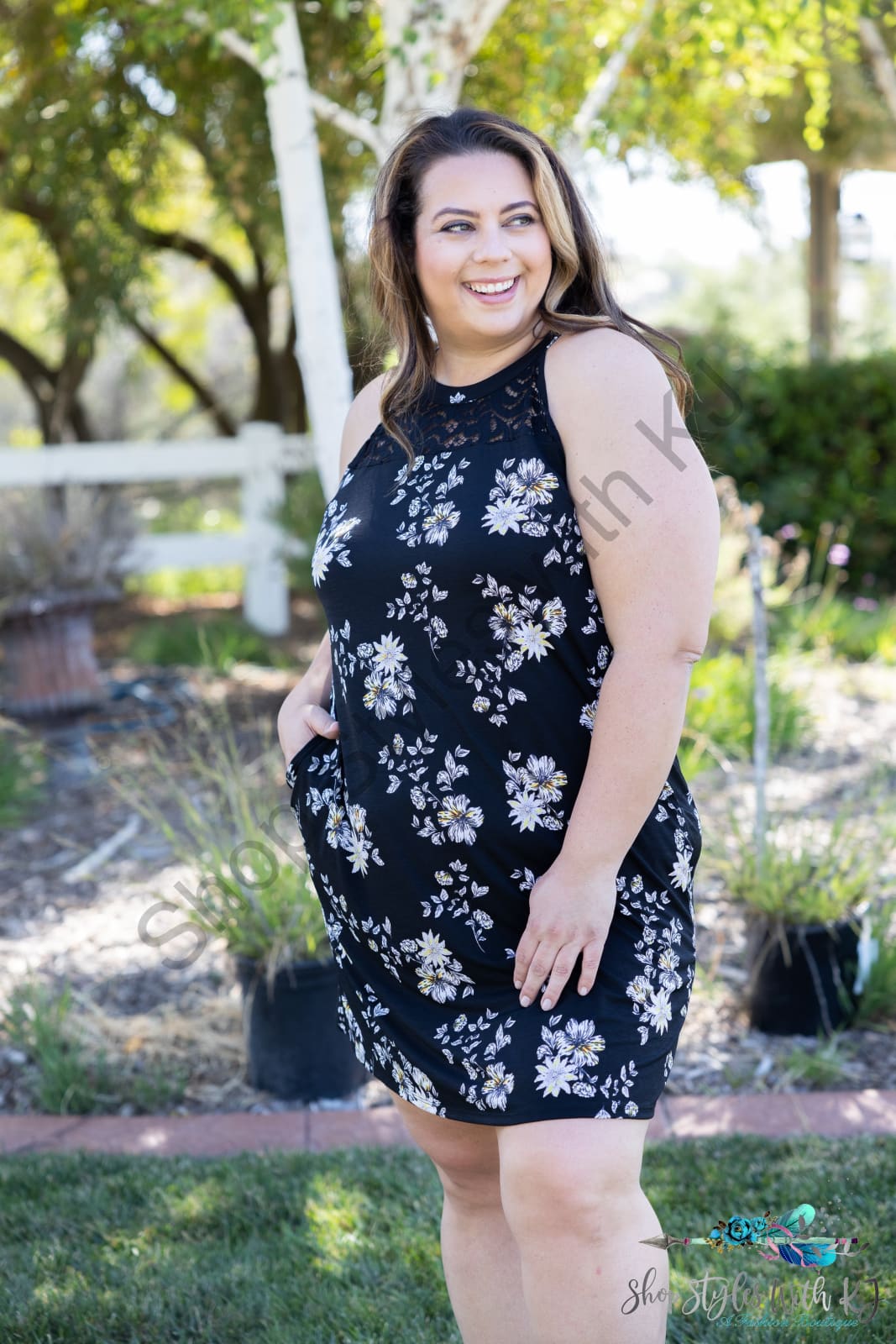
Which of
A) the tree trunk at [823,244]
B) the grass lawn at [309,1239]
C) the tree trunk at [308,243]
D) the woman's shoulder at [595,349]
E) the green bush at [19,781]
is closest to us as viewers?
the woman's shoulder at [595,349]

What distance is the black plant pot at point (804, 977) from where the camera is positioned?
3.05 m

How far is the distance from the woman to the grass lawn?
539 millimetres

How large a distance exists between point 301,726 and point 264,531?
6185 mm

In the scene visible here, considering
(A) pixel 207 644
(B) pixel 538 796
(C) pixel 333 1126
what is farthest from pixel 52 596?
(B) pixel 538 796

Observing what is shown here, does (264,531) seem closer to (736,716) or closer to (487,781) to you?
(736,716)

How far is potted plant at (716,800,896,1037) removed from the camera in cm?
306

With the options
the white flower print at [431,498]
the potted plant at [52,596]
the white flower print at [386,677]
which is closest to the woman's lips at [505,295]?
the white flower print at [431,498]

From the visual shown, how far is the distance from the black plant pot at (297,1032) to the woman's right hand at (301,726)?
1.20 m

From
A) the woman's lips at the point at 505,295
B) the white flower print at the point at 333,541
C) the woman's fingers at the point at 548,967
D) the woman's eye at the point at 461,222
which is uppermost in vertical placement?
the woman's eye at the point at 461,222

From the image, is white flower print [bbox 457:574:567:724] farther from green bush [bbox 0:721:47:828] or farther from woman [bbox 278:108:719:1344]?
green bush [bbox 0:721:47:828]

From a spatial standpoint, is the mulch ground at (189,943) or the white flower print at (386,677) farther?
the mulch ground at (189,943)

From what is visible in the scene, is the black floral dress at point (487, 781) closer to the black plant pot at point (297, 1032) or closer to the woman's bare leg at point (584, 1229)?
the woman's bare leg at point (584, 1229)

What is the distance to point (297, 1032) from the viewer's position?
297cm

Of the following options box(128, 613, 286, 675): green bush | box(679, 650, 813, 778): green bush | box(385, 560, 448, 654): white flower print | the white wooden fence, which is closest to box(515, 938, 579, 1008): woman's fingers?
box(385, 560, 448, 654): white flower print
